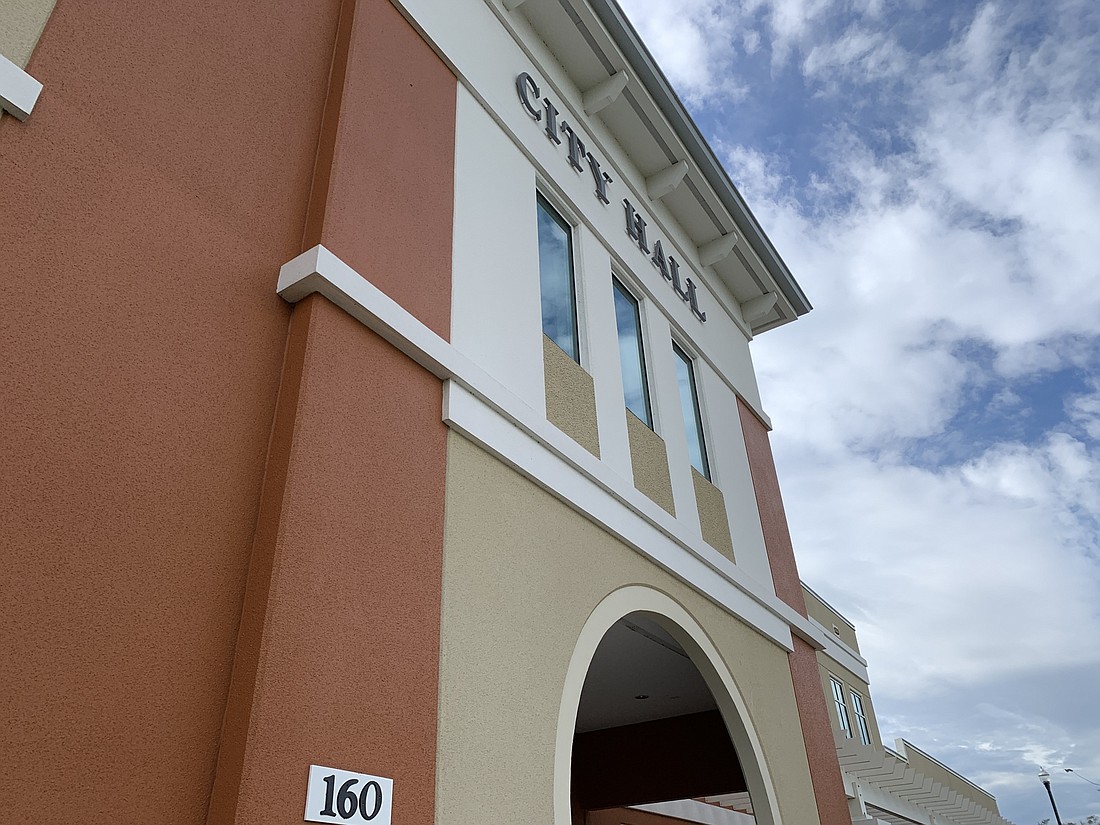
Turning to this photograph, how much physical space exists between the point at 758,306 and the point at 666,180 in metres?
2.78

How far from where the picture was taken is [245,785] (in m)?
3.10

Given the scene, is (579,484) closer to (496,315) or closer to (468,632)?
(496,315)

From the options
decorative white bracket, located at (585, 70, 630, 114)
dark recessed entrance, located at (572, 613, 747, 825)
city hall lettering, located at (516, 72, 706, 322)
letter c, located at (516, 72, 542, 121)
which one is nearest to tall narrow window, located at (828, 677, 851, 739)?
dark recessed entrance, located at (572, 613, 747, 825)

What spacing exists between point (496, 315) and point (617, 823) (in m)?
8.00

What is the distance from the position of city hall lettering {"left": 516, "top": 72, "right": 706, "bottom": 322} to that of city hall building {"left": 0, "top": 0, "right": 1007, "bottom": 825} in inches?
3.7

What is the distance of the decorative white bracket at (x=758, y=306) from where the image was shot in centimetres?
1135

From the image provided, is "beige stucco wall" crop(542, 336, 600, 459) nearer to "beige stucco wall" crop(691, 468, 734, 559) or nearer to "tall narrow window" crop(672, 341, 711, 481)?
"beige stucco wall" crop(691, 468, 734, 559)

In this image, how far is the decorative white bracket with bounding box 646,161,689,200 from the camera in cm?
934

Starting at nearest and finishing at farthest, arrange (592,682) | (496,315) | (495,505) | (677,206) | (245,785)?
(245,785)
(495,505)
(496,315)
(592,682)
(677,206)

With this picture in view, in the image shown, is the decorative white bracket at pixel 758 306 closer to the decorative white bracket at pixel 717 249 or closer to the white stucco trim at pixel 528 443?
the decorative white bracket at pixel 717 249

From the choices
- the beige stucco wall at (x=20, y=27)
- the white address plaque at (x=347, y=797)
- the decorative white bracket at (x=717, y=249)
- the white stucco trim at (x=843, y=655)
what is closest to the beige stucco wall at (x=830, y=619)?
the white stucco trim at (x=843, y=655)

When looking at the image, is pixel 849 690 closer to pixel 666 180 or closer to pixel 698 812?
pixel 698 812

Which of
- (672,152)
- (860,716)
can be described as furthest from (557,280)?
(860,716)

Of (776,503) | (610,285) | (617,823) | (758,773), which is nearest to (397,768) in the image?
(758,773)
